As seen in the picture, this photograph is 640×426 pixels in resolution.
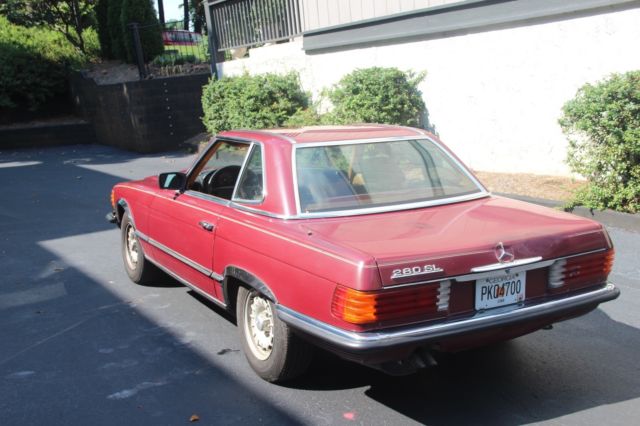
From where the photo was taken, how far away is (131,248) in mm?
6844

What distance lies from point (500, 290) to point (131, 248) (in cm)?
417

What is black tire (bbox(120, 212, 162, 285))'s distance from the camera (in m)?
6.45

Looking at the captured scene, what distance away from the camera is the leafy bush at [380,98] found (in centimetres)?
1077

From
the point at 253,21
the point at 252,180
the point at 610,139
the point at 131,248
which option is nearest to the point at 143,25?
the point at 253,21

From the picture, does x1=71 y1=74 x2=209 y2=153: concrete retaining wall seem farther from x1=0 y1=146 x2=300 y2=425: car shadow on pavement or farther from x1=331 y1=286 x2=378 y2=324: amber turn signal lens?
x1=331 y1=286 x2=378 y2=324: amber turn signal lens

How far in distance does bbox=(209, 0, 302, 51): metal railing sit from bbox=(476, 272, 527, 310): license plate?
1100 cm

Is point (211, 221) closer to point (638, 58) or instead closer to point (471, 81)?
point (638, 58)

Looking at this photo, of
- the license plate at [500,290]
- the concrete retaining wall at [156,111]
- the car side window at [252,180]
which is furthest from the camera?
the concrete retaining wall at [156,111]

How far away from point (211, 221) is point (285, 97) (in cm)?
935

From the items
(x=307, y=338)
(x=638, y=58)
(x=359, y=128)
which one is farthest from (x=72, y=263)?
(x=638, y=58)

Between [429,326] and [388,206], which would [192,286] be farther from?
[429,326]

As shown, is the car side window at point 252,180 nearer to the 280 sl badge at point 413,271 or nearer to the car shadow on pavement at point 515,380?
the car shadow on pavement at point 515,380

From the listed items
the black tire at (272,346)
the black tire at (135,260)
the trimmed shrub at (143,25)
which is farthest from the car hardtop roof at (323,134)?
the trimmed shrub at (143,25)

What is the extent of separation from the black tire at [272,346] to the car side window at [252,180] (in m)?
0.63
